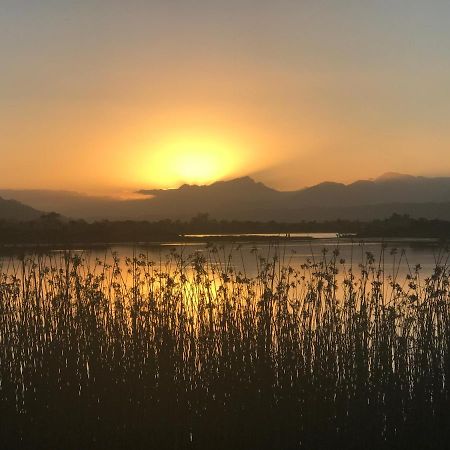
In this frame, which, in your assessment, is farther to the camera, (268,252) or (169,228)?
(169,228)

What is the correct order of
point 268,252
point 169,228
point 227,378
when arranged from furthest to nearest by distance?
point 169,228 < point 268,252 < point 227,378

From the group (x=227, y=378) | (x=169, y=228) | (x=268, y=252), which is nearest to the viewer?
(x=227, y=378)

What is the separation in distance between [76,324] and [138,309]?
20.5 inches

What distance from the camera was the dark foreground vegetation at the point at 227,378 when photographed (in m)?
5.22

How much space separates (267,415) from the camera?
17.1 ft

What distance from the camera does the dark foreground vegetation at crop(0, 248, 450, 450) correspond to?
5223mm

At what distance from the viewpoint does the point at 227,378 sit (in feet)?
17.5

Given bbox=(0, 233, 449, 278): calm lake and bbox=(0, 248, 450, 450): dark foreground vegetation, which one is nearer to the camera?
bbox=(0, 248, 450, 450): dark foreground vegetation

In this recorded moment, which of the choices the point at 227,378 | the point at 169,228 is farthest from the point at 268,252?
the point at 169,228

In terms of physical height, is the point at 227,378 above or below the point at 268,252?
below

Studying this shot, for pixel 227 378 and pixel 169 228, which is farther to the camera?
pixel 169 228

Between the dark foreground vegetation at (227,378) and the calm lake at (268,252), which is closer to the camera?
the dark foreground vegetation at (227,378)

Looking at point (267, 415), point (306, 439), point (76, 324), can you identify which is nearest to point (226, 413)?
point (267, 415)

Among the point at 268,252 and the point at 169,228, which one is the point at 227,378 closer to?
the point at 268,252
